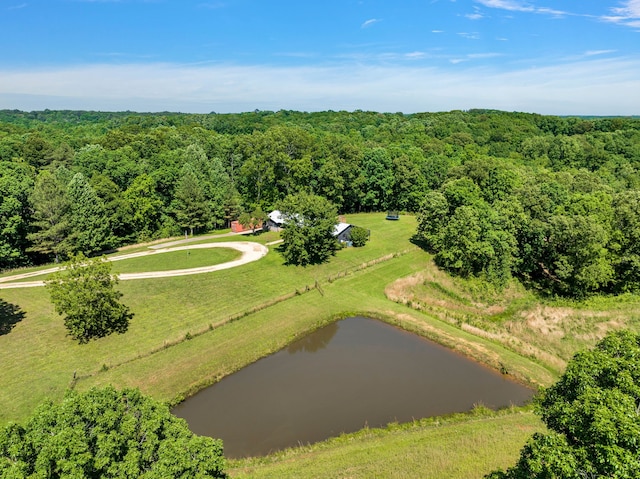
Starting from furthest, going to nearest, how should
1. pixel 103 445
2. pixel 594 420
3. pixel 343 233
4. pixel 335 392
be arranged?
pixel 343 233
pixel 335 392
pixel 103 445
pixel 594 420

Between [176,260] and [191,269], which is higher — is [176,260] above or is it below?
above

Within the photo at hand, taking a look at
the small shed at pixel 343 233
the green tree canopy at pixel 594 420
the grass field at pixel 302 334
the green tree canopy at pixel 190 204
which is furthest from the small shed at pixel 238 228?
the green tree canopy at pixel 594 420

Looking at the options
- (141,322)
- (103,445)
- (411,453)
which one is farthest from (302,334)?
(103,445)

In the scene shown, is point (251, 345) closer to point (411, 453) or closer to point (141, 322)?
point (141, 322)

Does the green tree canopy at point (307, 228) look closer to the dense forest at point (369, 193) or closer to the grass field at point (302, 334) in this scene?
the grass field at point (302, 334)

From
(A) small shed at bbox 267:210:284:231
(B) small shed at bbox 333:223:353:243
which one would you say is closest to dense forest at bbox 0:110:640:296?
(A) small shed at bbox 267:210:284:231
